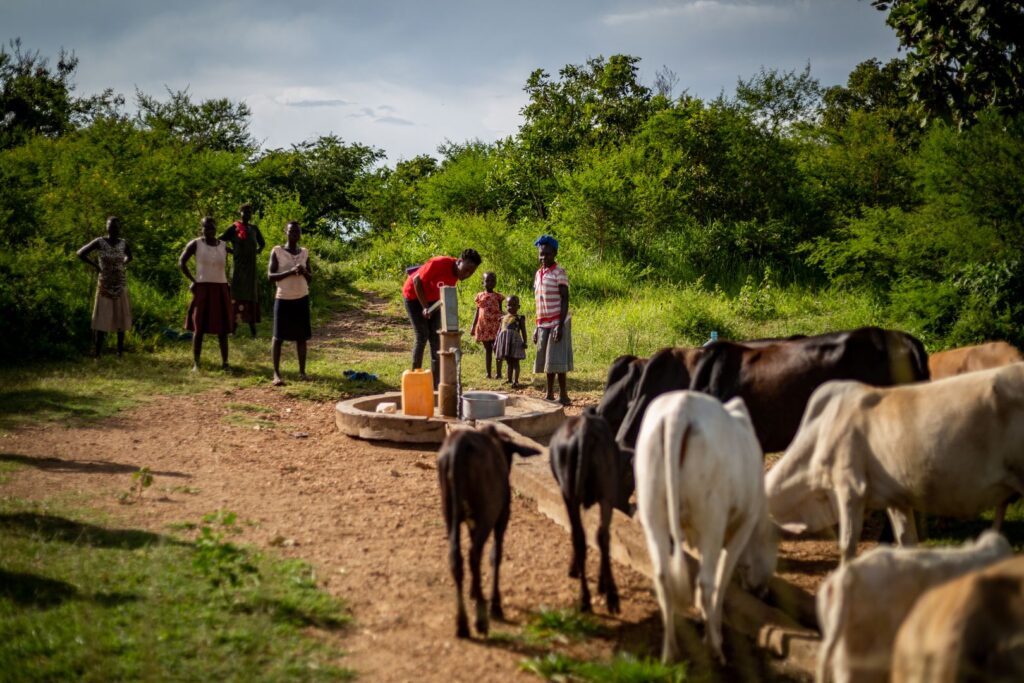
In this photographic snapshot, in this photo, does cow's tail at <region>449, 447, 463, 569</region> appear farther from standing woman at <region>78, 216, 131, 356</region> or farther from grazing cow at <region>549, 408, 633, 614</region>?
standing woman at <region>78, 216, 131, 356</region>

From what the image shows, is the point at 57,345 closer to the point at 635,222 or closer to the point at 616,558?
the point at 616,558

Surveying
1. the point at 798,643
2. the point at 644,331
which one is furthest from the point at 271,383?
the point at 798,643

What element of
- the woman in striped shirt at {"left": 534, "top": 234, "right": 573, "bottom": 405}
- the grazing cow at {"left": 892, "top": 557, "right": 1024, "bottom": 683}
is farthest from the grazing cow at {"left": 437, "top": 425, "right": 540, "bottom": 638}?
the woman in striped shirt at {"left": 534, "top": 234, "right": 573, "bottom": 405}

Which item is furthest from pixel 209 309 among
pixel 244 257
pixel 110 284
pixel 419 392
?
pixel 419 392

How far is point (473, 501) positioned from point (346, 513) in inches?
96.5

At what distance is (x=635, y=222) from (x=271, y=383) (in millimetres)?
11936

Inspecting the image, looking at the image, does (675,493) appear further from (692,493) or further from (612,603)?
(612,603)

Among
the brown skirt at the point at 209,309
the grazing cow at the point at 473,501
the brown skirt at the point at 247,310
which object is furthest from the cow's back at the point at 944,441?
the brown skirt at the point at 247,310

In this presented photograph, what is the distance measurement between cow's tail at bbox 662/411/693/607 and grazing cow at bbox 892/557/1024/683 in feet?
4.75

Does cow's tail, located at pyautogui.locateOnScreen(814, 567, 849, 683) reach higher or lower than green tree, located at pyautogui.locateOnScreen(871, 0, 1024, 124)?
lower

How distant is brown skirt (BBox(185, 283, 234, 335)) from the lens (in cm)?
1254

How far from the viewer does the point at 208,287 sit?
12.6 m

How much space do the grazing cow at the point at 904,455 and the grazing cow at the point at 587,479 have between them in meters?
1.04

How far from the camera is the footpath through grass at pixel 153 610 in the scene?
14.1 ft
